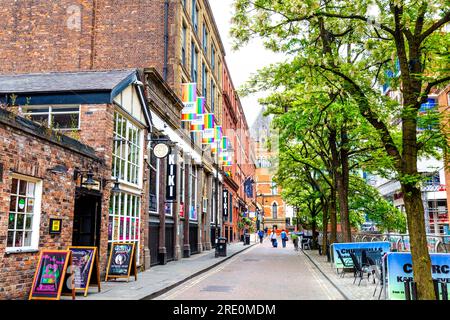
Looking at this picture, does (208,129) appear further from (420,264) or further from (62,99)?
(420,264)

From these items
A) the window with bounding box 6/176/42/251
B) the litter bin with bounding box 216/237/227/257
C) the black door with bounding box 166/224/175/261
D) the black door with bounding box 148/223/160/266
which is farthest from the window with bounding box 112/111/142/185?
the litter bin with bounding box 216/237/227/257

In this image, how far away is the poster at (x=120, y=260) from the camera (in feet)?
42.6

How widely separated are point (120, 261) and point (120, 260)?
0.10ft

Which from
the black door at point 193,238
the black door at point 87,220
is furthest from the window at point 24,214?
the black door at point 193,238

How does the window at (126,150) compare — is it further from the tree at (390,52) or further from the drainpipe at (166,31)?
the drainpipe at (166,31)

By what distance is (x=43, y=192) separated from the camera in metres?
10.6

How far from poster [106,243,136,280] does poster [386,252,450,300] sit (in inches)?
289

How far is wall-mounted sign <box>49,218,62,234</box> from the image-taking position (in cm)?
1088

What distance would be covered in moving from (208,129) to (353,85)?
69.9 feet

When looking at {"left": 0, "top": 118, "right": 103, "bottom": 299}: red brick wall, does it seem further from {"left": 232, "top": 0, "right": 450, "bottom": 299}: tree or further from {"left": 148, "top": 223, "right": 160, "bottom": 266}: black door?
{"left": 148, "top": 223, "right": 160, "bottom": 266}: black door

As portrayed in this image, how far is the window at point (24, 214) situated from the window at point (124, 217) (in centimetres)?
412

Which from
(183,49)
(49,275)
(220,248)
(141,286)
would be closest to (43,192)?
(49,275)

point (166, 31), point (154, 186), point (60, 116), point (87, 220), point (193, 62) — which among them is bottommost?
point (87, 220)

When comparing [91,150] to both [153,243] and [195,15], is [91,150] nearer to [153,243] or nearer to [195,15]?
[153,243]
